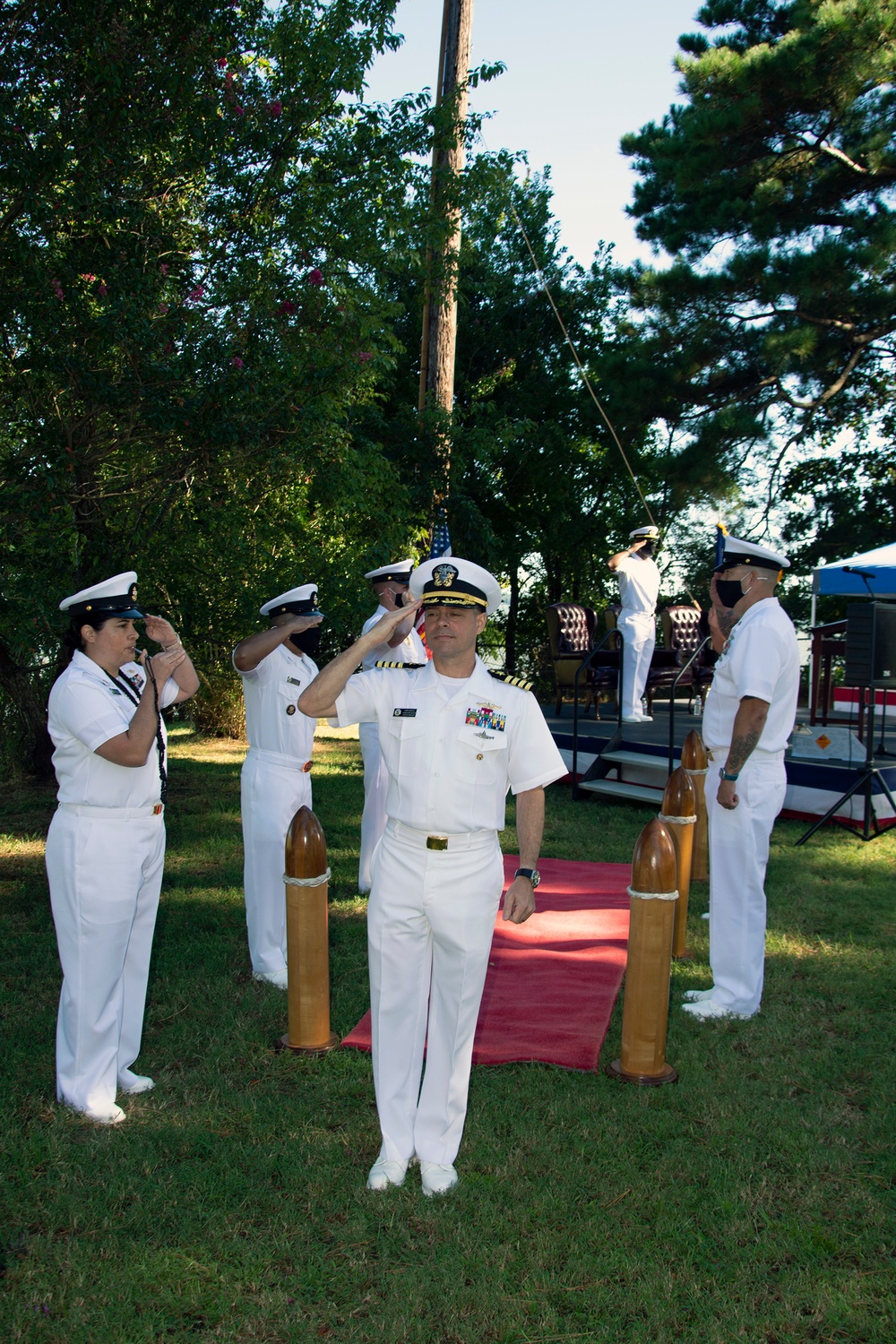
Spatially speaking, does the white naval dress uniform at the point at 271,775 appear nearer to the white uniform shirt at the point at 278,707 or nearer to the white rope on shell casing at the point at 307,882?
the white uniform shirt at the point at 278,707

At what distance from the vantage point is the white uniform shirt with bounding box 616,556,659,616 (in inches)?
458

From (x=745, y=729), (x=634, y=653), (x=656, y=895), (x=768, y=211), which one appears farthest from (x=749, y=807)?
(x=768, y=211)

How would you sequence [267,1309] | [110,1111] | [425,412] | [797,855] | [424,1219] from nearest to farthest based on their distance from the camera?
[267,1309] → [424,1219] → [110,1111] → [797,855] → [425,412]

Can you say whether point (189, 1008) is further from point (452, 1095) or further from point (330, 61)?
point (330, 61)

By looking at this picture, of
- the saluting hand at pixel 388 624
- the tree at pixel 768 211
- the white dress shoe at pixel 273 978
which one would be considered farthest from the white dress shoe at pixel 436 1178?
the tree at pixel 768 211

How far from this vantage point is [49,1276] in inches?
132

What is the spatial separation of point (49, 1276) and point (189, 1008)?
7.41 ft

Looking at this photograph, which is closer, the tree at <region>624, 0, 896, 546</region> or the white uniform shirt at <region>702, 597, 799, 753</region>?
the white uniform shirt at <region>702, 597, 799, 753</region>

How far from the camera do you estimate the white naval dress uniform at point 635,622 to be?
11.7 metres

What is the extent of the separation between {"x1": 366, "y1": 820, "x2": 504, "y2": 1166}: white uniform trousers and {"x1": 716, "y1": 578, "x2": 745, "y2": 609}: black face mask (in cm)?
263

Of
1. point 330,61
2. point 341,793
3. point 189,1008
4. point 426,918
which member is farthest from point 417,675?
point 341,793

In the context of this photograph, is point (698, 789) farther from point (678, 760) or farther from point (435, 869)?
point (435, 869)

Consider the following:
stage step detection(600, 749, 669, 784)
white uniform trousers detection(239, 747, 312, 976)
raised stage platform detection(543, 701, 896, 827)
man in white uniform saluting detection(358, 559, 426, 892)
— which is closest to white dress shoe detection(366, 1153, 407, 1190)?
white uniform trousers detection(239, 747, 312, 976)

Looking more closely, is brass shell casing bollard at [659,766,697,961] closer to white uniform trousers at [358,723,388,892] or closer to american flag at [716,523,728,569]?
american flag at [716,523,728,569]
